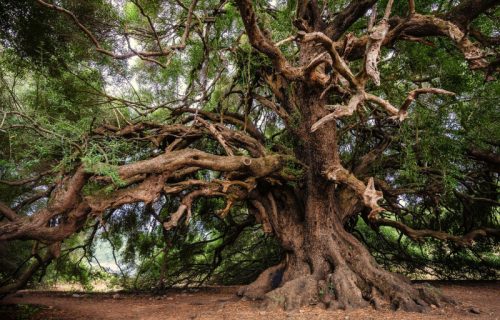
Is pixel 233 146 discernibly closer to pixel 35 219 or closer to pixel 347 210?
pixel 347 210

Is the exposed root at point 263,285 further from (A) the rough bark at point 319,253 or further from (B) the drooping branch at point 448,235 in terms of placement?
(B) the drooping branch at point 448,235

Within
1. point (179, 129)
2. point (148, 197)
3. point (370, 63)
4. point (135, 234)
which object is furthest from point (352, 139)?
point (135, 234)

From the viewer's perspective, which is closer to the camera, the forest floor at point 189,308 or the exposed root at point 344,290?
the forest floor at point 189,308

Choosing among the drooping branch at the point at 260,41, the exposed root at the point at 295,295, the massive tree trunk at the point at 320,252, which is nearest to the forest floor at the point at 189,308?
the exposed root at the point at 295,295

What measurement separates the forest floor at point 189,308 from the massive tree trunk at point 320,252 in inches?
10.9

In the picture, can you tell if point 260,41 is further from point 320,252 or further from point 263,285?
point 263,285

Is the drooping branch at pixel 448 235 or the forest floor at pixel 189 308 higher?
the drooping branch at pixel 448 235

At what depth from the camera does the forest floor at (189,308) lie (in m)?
4.37

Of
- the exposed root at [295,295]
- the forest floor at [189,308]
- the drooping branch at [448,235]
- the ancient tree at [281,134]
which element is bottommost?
the forest floor at [189,308]

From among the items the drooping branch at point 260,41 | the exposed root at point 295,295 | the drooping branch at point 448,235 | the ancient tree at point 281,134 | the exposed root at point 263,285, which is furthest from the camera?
the drooping branch at point 448,235

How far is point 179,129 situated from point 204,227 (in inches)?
144

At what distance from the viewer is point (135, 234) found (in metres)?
8.13

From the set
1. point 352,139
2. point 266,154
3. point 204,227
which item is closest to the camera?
point 266,154

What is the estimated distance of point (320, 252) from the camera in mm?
5609
